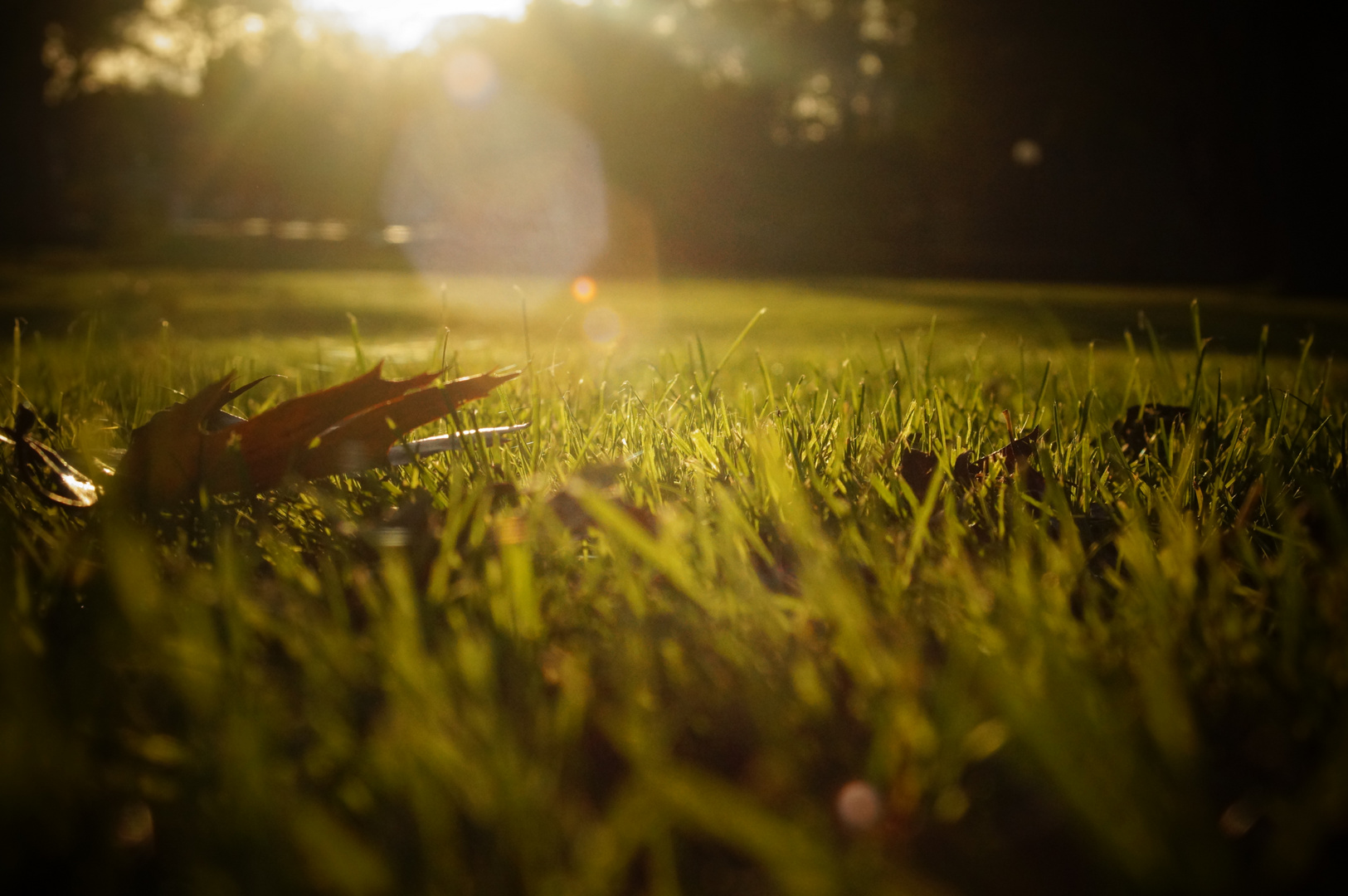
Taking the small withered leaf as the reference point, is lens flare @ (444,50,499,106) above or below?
above

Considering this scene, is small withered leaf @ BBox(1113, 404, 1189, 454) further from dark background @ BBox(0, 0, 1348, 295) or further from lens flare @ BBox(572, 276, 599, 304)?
dark background @ BBox(0, 0, 1348, 295)

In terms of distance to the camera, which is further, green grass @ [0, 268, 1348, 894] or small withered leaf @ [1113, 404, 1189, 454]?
small withered leaf @ [1113, 404, 1189, 454]

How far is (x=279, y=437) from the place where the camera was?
1.26 meters

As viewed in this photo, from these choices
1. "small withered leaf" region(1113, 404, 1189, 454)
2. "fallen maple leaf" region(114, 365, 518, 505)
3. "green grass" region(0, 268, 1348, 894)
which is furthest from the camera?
"small withered leaf" region(1113, 404, 1189, 454)

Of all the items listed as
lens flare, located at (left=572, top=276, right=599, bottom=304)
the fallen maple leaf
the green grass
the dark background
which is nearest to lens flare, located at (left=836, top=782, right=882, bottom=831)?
the green grass

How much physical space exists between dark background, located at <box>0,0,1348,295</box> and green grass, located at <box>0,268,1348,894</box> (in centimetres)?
2087

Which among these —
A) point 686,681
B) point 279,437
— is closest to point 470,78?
point 279,437

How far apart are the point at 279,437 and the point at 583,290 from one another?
39.9 feet

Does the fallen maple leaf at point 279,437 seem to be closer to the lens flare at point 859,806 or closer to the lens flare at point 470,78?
the lens flare at point 859,806

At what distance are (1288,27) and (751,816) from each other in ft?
80.0

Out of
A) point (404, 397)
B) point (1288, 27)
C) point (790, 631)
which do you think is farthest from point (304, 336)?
point (1288, 27)

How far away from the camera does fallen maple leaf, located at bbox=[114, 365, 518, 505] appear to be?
1.19 m

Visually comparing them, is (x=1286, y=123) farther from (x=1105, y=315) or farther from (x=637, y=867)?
(x=637, y=867)

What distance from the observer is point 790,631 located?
0.88 meters
